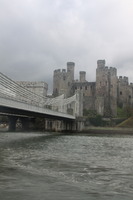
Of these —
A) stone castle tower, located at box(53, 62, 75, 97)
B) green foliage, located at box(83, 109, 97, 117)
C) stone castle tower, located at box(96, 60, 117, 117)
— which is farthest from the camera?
stone castle tower, located at box(53, 62, 75, 97)

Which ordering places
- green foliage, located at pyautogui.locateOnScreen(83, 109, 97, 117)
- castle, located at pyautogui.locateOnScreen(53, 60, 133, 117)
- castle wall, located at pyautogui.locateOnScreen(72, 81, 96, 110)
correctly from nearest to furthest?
green foliage, located at pyautogui.locateOnScreen(83, 109, 97, 117) → castle, located at pyautogui.locateOnScreen(53, 60, 133, 117) → castle wall, located at pyautogui.locateOnScreen(72, 81, 96, 110)

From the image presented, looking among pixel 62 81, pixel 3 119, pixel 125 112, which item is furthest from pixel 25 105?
pixel 3 119

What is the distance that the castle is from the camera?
77037 mm

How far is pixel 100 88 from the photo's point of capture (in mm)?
80812

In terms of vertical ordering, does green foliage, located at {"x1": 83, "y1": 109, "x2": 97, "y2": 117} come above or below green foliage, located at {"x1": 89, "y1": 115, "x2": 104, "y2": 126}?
above

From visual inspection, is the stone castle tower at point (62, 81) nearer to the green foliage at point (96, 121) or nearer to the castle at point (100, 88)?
the castle at point (100, 88)

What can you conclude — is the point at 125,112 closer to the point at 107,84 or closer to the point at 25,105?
the point at 107,84

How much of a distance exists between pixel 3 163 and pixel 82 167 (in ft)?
8.70

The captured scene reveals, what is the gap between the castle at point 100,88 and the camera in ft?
253

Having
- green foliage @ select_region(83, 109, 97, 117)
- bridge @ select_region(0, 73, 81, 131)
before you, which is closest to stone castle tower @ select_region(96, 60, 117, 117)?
green foliage @ select_region(83, 109, 97, 117)

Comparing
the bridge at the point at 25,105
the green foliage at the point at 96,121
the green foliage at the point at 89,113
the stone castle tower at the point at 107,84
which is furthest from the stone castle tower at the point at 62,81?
the green foliage at the point at 96,121

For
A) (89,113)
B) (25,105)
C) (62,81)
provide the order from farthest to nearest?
1. (62,81)
2. (89,113)
3. (25,105)

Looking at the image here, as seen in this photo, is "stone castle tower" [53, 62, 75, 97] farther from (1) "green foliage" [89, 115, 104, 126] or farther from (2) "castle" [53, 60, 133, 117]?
(1) "green foliage" [89, 115, 104, 126]

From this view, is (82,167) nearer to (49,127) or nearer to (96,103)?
(49,127)
